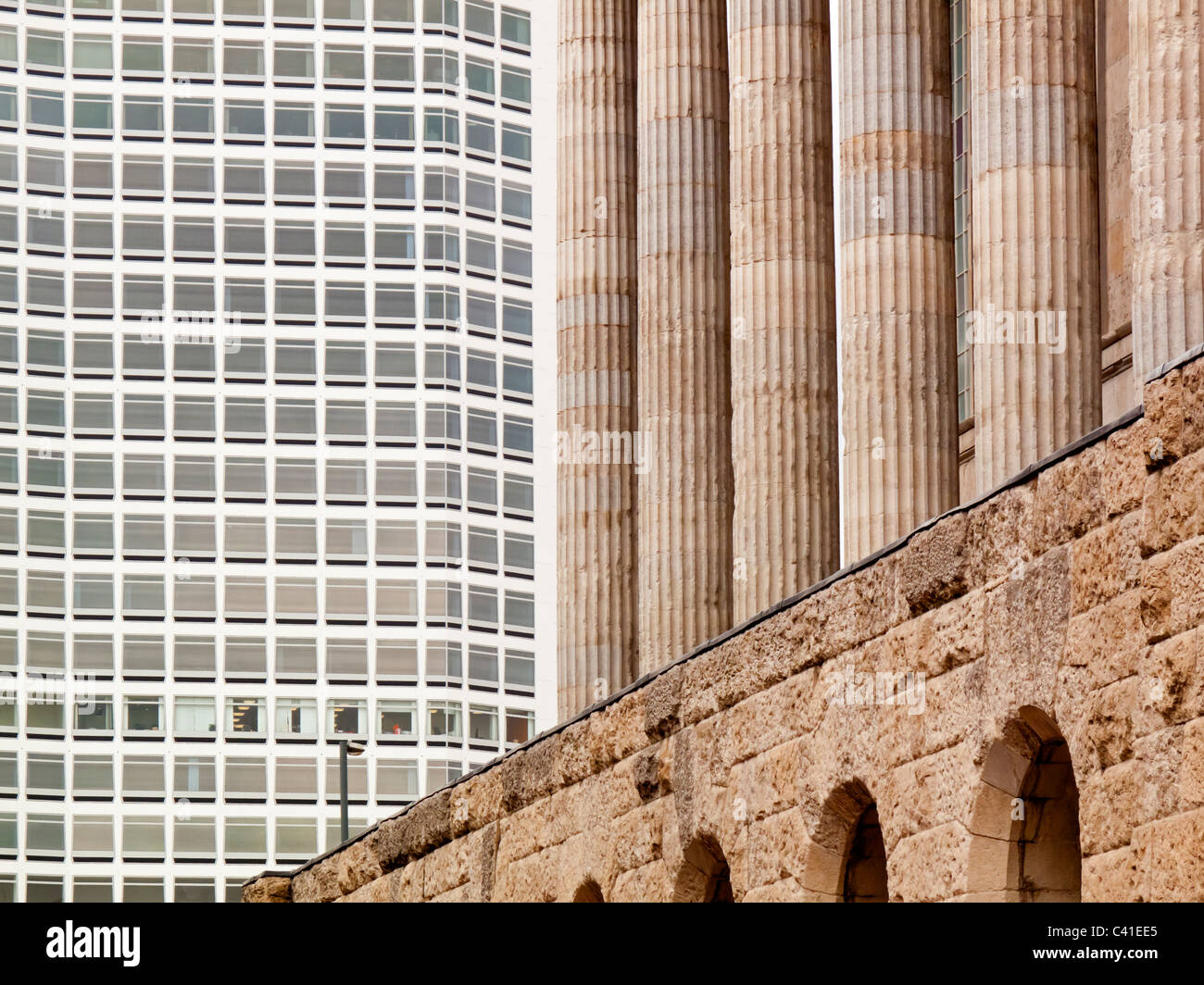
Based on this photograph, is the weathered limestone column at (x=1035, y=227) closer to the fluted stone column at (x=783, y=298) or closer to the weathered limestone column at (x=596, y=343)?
the fluted stone column at (x=783, y=298)

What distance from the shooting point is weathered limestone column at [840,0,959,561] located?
2736 cm

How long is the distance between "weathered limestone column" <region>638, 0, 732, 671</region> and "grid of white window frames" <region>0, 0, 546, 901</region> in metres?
85.6

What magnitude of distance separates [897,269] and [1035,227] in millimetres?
2758

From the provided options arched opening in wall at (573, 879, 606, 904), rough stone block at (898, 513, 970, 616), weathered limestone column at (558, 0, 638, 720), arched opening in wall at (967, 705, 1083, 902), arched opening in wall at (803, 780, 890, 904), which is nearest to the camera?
arched opening in wall at (967, 705, 1083, 902)

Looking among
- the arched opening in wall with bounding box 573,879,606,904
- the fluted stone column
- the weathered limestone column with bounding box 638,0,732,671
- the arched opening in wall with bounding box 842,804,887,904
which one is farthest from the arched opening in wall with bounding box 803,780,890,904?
the weathered limestone column with bounding box 638,0,732,671

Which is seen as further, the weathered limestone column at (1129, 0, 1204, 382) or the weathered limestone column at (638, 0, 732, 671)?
the weathered limestone column at (638, 0, 732, 671)

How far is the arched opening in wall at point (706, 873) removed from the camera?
2358cm

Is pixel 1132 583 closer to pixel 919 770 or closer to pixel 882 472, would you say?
pixel 919 770

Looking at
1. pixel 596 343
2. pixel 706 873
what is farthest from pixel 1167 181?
pixel 596 343

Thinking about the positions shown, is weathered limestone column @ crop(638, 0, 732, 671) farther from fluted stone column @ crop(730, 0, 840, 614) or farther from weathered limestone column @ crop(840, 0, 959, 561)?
weathered limestone column @ crop(840, 0, 959, 561)

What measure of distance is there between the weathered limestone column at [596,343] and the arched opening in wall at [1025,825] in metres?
15.8

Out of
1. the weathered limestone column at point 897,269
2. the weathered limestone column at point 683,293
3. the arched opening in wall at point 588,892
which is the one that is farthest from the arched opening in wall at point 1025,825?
the weathered limestone column at point 683,293

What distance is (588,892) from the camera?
26.6 metres

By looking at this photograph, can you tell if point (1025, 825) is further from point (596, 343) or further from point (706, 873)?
point (596, 343)
